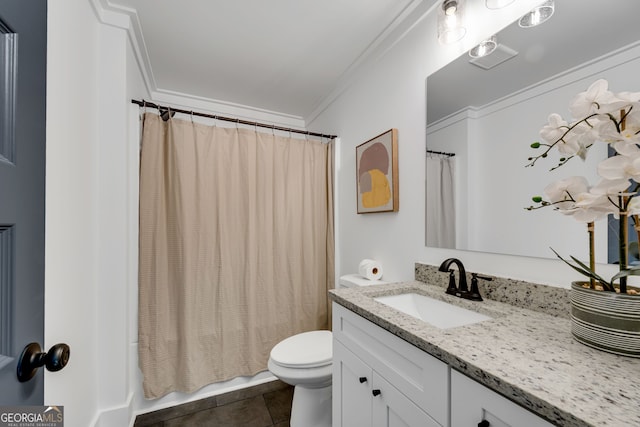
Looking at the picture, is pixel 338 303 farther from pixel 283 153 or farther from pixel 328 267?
pixel 283 153

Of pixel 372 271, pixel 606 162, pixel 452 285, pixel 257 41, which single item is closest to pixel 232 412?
pixel 372 271

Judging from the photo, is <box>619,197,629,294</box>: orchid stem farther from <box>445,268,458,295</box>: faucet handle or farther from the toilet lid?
the toilet lid

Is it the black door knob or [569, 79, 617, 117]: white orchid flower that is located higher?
[569, 79, 617, 117]: white orchid flower

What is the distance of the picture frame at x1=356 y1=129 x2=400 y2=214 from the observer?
1.58 metres

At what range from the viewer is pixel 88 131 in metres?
1.32

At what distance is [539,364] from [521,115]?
2.90 ft

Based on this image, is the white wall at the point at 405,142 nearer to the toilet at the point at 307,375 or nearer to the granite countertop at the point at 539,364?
the granite countertop at the point at 539,364

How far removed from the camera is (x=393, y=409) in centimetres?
81

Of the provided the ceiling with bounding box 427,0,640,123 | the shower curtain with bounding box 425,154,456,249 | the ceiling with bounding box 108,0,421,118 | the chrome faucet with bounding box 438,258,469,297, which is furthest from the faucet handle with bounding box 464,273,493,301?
the ceiling with bounding box 108,0,421,118

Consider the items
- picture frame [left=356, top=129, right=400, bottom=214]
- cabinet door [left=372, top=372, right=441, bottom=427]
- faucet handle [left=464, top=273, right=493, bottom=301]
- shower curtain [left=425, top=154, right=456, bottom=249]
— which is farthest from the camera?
picture frame [left=356, top=129, right=400, bottom=214]

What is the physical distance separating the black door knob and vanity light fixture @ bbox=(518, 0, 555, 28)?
172cm

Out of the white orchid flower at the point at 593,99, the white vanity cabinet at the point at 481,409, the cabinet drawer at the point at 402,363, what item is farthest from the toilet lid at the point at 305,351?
the white orchid flower at the point at 593,99

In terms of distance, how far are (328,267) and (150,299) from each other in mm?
1325

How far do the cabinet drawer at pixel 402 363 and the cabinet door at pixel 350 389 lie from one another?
4 centimetres
